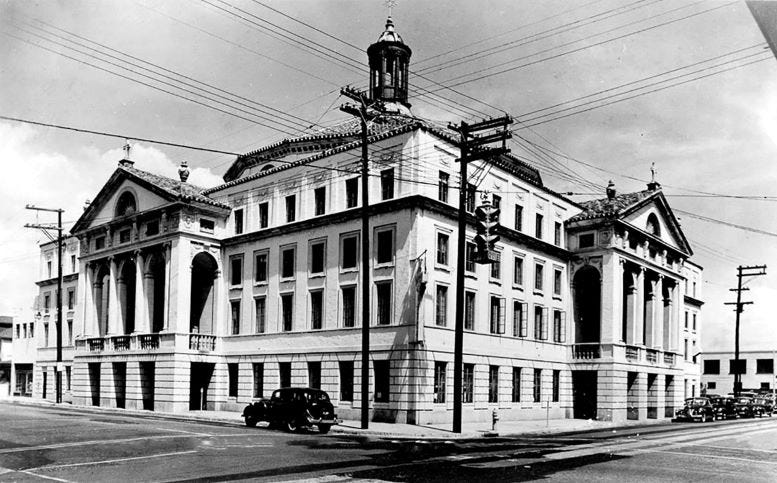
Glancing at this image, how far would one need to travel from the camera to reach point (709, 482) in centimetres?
1573

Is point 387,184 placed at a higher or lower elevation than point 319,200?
higher

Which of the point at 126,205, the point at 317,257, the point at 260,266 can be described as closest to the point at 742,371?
the point at 260,266

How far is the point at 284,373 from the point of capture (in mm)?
40000

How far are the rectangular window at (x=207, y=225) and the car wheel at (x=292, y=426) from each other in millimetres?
17536

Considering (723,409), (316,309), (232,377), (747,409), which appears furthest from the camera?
(747,409)

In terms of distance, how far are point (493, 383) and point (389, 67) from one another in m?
21.6

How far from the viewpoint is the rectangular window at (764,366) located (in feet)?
302

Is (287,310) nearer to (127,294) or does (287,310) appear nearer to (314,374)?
(314,374)

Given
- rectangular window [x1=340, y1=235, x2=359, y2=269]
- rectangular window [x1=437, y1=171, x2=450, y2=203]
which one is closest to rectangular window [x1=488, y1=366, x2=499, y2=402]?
rectangular window [x1=340, y1=235, x2=359, y2=269]

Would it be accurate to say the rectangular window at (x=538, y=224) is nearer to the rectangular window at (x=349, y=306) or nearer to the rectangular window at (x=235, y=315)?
the rectangular window at (x=349, y=306)

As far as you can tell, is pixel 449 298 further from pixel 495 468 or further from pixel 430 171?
pixel 495 468

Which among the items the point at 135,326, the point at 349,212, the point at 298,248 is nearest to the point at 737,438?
the point at 349,212

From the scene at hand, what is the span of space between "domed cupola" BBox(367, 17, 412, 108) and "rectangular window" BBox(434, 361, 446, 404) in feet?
68.1

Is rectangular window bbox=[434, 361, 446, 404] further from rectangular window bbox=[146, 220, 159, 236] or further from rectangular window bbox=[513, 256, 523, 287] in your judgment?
rectangular window bbox=[146, 220, 159, 236]
